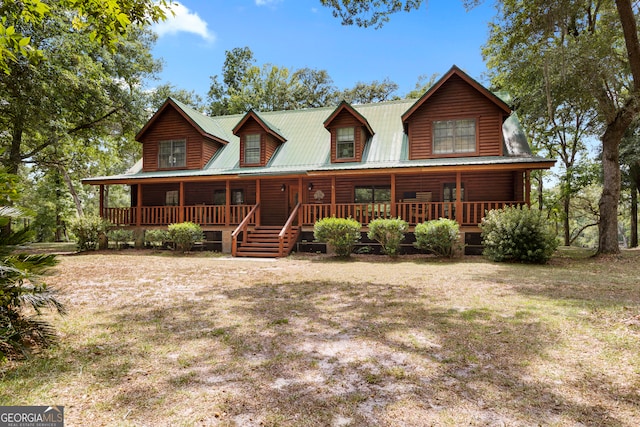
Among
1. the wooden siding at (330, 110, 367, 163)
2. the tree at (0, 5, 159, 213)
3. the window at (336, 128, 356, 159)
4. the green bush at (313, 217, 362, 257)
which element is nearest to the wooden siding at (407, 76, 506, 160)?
the wooden siding at (330, 110, 367, 163)

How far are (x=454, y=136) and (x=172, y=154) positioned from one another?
49.2ft

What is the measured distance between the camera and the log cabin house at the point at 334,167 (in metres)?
15.7

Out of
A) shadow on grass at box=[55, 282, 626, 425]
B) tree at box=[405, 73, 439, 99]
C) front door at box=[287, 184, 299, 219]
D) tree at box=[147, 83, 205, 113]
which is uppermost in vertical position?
tree at box=[405, 73, 439, 99]

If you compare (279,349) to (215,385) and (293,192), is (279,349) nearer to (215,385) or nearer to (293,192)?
(215,385)

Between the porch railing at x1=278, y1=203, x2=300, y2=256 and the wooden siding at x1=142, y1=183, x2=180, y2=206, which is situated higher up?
the wooden siding at x1=142, y1=183, x2=180, y2=206

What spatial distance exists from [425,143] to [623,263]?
8.60 meters

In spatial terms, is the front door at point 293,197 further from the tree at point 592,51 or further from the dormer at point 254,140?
the tree at point 592,51

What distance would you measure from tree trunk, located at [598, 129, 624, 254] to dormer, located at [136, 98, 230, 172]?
60.3 feet

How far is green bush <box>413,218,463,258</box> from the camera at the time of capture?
13047mm

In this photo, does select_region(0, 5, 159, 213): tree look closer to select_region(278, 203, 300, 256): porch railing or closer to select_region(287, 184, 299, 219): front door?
select_region(278, 203, 300, 256): porch railing

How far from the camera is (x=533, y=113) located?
19.6m

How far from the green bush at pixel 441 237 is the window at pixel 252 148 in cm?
970

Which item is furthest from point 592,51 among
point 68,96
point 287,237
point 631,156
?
point 68,96

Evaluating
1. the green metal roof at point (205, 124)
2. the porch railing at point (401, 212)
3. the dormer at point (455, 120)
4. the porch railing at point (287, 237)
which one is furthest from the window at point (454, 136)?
the green metal roof at point (205, 124)
